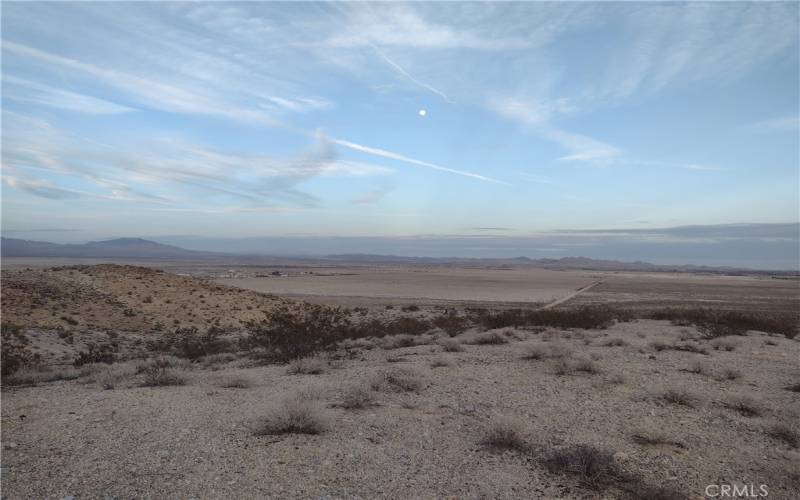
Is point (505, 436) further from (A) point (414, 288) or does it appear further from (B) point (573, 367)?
(A) point (414, 288)

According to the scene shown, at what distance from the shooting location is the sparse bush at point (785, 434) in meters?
7.04

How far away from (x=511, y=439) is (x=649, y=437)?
2150 millimetres

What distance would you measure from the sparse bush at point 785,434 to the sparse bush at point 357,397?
6.25 meters

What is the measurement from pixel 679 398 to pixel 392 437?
5652 mm

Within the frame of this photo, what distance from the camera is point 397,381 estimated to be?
9.88 m

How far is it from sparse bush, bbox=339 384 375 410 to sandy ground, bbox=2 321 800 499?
170mm

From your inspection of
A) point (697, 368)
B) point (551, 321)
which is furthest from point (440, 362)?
point (551, 321)

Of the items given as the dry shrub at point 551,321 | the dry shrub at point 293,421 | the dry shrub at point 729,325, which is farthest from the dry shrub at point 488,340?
the dry shrub at point 293,421

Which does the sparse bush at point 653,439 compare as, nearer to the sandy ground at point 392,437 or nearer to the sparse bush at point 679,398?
the sandy ground at point 392,437

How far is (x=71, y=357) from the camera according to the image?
47.3ft

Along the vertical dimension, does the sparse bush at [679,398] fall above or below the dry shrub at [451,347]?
above

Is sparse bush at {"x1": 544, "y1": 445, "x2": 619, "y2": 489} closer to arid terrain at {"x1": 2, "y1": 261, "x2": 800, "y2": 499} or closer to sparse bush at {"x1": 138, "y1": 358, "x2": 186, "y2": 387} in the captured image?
arid terrain at {"x1": 2, "y1": 261, "x2": 800, "y2": 499}

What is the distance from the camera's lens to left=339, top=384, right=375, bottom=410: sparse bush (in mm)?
8231

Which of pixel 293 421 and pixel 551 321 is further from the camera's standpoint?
pixel 551 321
